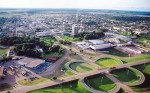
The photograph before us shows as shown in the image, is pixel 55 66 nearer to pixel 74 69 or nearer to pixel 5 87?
pixel 74 69

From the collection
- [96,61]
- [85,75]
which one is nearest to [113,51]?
[96,61]

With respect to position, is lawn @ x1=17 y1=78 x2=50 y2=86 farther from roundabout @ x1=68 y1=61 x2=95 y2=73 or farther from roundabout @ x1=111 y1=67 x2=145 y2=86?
roundabout @ x1=111 y1=67 x2=145 y2=86

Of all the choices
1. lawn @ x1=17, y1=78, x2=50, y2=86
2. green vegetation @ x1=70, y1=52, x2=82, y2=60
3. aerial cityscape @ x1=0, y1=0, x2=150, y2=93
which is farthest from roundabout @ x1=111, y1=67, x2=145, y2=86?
lawn @ x1=17, y1=78, x2=50, y2=86

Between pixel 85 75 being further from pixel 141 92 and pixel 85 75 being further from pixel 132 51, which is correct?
pixel 132 51

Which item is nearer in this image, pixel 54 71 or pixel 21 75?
pixel 21 75

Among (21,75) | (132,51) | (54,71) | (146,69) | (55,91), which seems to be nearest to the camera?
(55,91)
